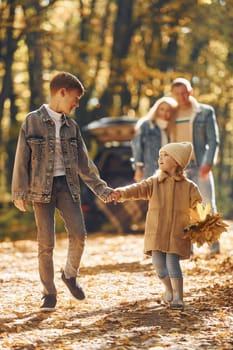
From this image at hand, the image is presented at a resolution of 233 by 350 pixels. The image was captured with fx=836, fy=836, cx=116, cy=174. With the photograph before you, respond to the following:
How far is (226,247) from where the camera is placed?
1341 cm

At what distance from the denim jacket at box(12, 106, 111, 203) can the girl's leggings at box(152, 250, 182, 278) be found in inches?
33.9

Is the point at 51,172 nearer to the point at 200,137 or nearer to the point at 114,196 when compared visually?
the point at 114,196

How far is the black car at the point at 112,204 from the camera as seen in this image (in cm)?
1698

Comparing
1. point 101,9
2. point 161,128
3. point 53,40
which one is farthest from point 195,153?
point 101,9

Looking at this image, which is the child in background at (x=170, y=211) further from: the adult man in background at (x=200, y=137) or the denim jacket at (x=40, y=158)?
the adult man in background at (x=200, y=137)

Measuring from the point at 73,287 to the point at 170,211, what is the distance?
113cm

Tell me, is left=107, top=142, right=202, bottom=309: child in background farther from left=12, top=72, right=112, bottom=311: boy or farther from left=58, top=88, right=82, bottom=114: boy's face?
left=58, top=88, right=82, bottom=114: boy's face

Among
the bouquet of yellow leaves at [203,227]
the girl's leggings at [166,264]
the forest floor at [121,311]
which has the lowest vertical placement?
the forest floor at [121,311]

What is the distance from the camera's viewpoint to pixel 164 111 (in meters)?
10.4

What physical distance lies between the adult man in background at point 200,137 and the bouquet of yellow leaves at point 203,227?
3.56 metres

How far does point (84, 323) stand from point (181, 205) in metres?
1.33

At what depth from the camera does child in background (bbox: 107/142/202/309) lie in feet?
23.2

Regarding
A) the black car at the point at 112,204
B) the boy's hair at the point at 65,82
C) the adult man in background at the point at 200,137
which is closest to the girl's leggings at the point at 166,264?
the boy's hair at the point at 65,82

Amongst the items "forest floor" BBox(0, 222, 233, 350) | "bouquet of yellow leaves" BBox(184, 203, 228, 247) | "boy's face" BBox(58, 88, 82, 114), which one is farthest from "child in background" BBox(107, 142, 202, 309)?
"boy's face" BBox(58, 88, 82, 114)
